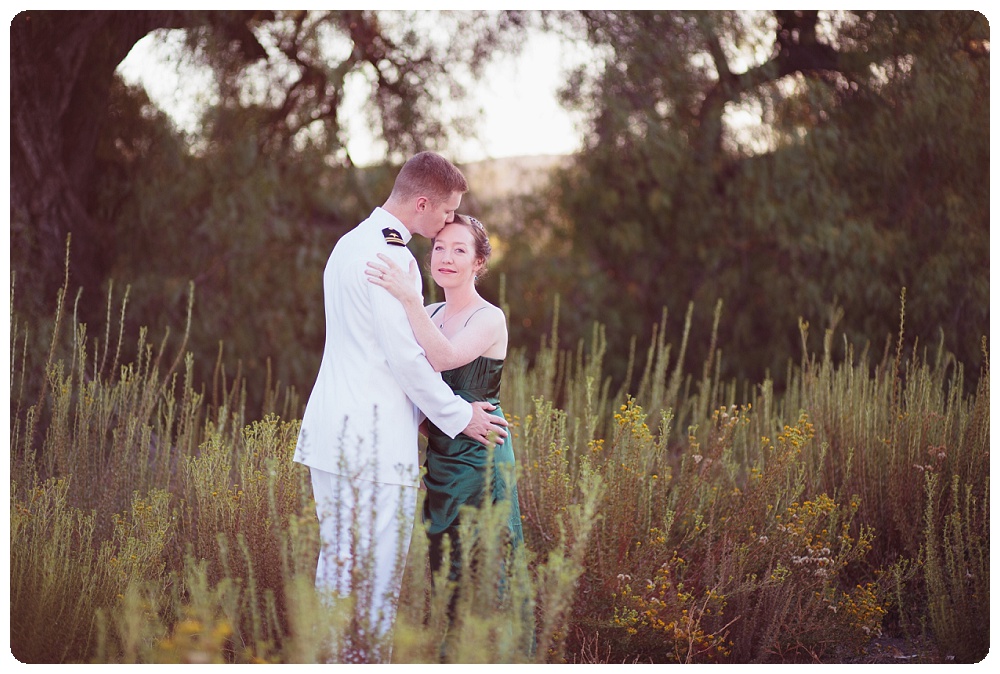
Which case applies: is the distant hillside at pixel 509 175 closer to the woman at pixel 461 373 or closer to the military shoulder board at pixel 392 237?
the woman at pixel 461 373

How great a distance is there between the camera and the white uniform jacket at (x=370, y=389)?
2.59 metres

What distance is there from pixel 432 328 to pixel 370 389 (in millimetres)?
240

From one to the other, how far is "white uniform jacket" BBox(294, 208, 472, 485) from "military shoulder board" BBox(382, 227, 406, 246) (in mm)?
14

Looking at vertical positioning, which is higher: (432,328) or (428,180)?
(428,180)

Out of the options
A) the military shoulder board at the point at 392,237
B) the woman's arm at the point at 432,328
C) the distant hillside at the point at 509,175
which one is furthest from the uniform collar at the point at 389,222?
the distant hillside at the point at 509,175

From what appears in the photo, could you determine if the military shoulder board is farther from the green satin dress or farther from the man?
the green satin dress

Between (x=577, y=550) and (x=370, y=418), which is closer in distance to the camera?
(x=577, y=550)

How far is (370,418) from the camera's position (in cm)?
262

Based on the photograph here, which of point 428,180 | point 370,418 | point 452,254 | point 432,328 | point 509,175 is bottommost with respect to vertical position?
point 370,418

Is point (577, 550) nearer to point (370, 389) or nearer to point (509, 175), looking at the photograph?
point (370, 389)

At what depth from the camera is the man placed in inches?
102

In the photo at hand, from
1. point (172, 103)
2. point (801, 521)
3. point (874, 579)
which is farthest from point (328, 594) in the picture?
point (172, 103)

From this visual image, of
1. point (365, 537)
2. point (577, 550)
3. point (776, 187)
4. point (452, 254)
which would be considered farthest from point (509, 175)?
point (577, 550)

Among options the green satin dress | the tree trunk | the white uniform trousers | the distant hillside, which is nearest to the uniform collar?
the green satin dress
